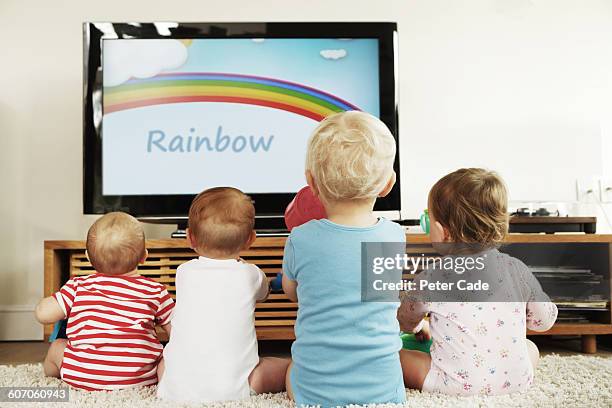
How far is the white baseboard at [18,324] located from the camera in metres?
2.35

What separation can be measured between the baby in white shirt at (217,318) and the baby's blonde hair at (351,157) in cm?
24

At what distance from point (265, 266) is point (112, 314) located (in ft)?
2.02

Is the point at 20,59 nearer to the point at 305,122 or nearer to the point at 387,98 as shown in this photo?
the point at 305,122

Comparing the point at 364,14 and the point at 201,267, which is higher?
the point at 364,14

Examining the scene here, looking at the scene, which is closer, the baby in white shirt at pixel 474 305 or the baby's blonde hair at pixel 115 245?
the baby in white shirt at pixel 474 305

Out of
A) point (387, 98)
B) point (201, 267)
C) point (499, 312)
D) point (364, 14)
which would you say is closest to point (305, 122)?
point (387, 98)

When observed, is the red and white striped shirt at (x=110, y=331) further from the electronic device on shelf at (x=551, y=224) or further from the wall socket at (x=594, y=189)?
the wall socket at (x=594, y=189)

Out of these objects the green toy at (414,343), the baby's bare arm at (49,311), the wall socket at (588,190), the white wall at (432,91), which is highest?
the white wall at (432,91)

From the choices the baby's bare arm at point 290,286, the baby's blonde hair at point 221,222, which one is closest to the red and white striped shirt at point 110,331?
the baby's blonde hair at point 221,222

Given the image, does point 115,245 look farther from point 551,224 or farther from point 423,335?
point 551,224

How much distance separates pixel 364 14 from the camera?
2.47 m

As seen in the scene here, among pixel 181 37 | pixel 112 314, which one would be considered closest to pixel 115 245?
pixel 112 314

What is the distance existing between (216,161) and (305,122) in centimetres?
34

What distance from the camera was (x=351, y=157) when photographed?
1.20m
